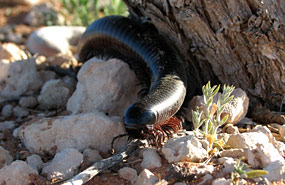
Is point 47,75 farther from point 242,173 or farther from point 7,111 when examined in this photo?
point 242,173

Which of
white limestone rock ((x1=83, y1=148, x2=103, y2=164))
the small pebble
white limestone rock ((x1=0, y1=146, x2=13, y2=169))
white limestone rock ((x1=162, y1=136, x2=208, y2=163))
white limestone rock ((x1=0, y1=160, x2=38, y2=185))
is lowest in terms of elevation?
the small pebble

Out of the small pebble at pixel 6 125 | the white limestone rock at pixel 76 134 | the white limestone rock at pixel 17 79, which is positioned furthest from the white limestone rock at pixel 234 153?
the white limestone rock at pixel 17 79

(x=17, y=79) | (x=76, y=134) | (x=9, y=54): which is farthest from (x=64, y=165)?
(x=9, y=54)

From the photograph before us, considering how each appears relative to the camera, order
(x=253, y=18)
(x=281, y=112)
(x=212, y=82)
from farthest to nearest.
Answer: (x=212, y=82), (x=281, y=112), (x=253, y=18)

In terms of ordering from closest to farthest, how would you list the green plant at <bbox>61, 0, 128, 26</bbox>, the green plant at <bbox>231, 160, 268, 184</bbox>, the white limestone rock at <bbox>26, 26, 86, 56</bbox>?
the green plant at <bbox>231, 160, 268, 184</bbox> → the white limestone rock at <bbox>26, 26, 86, 56</bbox> → the green plant at <bbox>61, 0, 128, 26</bbox>

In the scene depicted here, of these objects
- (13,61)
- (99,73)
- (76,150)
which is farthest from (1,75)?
(76,150)

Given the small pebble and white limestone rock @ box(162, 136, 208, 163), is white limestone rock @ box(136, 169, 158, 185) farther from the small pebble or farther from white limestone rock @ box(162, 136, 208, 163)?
the small pebble

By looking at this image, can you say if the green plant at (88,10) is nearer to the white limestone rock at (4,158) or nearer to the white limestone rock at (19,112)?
the white limestone rock at (19,112)

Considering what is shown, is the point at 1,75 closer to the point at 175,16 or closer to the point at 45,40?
the point at 45,40

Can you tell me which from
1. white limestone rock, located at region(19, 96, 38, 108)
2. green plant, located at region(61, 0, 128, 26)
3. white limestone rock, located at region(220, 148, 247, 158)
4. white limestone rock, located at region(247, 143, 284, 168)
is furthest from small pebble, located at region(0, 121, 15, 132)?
green plant, located at region(61, 0, 128, 26)
